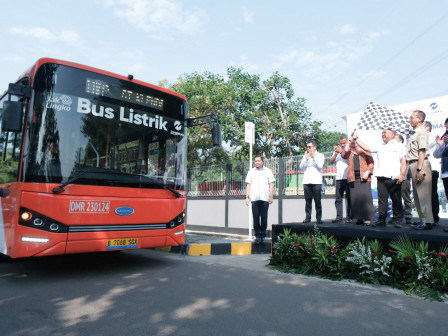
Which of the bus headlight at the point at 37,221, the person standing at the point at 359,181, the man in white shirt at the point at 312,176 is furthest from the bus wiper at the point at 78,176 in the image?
the person standing at the point at 359,181

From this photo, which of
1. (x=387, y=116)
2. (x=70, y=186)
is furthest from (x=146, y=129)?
(x=387, y=116)

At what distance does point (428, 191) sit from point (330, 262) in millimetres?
1804

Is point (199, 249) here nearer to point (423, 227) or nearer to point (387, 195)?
point (387, 195)

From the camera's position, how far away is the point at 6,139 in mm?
5273

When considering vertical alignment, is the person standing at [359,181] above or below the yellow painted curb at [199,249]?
above

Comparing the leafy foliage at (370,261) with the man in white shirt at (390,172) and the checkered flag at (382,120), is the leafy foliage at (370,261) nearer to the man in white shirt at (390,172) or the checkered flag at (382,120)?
the man in white shirt at (390,172)

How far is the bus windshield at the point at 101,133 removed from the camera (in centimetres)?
467

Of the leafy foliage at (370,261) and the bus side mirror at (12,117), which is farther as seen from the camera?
the bus side mirror at (12,117)

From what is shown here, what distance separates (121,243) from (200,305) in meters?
2.03

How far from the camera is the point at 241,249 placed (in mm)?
7535

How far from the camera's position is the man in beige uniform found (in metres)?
4.98

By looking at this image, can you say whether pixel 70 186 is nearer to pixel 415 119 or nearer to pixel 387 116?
pixel 415 119

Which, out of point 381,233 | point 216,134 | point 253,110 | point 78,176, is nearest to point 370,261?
point 381,233

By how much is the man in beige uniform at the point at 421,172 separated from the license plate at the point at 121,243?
4.14 metres
